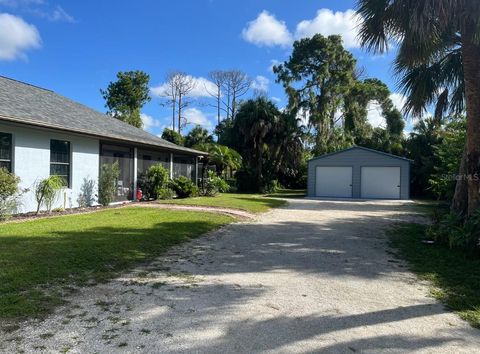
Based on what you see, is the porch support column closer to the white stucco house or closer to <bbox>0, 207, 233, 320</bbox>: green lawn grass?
the white stucco house

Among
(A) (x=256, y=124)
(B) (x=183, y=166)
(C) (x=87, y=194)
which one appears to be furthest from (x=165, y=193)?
(A) (x=256, y=124)

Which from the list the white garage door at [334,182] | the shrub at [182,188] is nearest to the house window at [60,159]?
the shrub at [182,188]

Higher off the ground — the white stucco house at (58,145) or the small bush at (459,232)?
the white stucco house at (58,145)

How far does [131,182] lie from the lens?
16.3 meters

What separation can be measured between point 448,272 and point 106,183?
11459 millimetres

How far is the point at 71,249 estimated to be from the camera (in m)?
6.62

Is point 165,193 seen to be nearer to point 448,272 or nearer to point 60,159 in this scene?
point 60,159

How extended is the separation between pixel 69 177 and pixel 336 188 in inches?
685

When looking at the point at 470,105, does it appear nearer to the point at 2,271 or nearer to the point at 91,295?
the point at 91,295

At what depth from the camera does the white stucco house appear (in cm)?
1063

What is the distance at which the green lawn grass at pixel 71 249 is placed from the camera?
4520 mm

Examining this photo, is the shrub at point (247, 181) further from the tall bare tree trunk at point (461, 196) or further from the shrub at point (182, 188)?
the tall bare tree trunk at point (461, 196)

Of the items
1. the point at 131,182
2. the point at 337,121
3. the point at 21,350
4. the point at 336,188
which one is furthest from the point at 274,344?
the point at 337,121

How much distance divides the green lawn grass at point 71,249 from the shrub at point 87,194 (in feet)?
7.87
